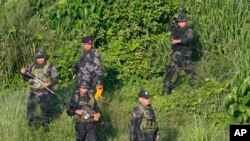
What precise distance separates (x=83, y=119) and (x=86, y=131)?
24 cm

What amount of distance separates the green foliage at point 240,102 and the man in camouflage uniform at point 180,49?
1.96 m

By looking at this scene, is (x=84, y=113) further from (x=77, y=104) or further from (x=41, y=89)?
(x=41, y=89)

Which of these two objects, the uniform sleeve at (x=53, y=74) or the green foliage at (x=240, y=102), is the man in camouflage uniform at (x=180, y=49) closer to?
the green foliage at (x=240, y=102)

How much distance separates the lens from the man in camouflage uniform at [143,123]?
1090 centimetres

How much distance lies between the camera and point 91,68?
523 inches

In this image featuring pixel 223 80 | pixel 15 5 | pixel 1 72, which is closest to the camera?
pixel 223 80

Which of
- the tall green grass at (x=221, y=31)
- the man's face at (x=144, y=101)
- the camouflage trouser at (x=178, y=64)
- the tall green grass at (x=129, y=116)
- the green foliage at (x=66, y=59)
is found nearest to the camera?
the man's face at (x=144, y=101)

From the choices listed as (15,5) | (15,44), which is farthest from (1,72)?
(15,5)

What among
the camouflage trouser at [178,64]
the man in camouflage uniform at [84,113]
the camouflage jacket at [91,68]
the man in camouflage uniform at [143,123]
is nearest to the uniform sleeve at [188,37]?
the camouflage trouser at [178,64]

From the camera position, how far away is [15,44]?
15.5 meters

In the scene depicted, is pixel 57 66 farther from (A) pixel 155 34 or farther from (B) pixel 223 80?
(B) pixel 223 80

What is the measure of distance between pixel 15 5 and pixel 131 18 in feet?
9.79

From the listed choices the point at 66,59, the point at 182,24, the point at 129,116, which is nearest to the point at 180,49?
the point at 182,24

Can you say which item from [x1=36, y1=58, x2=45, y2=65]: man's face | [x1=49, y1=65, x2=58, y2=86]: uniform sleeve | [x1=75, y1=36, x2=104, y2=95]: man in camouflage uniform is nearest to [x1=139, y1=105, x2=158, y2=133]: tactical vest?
[x1=75, y1=36, x2=104, y2=95]: man in camouflage uniform
